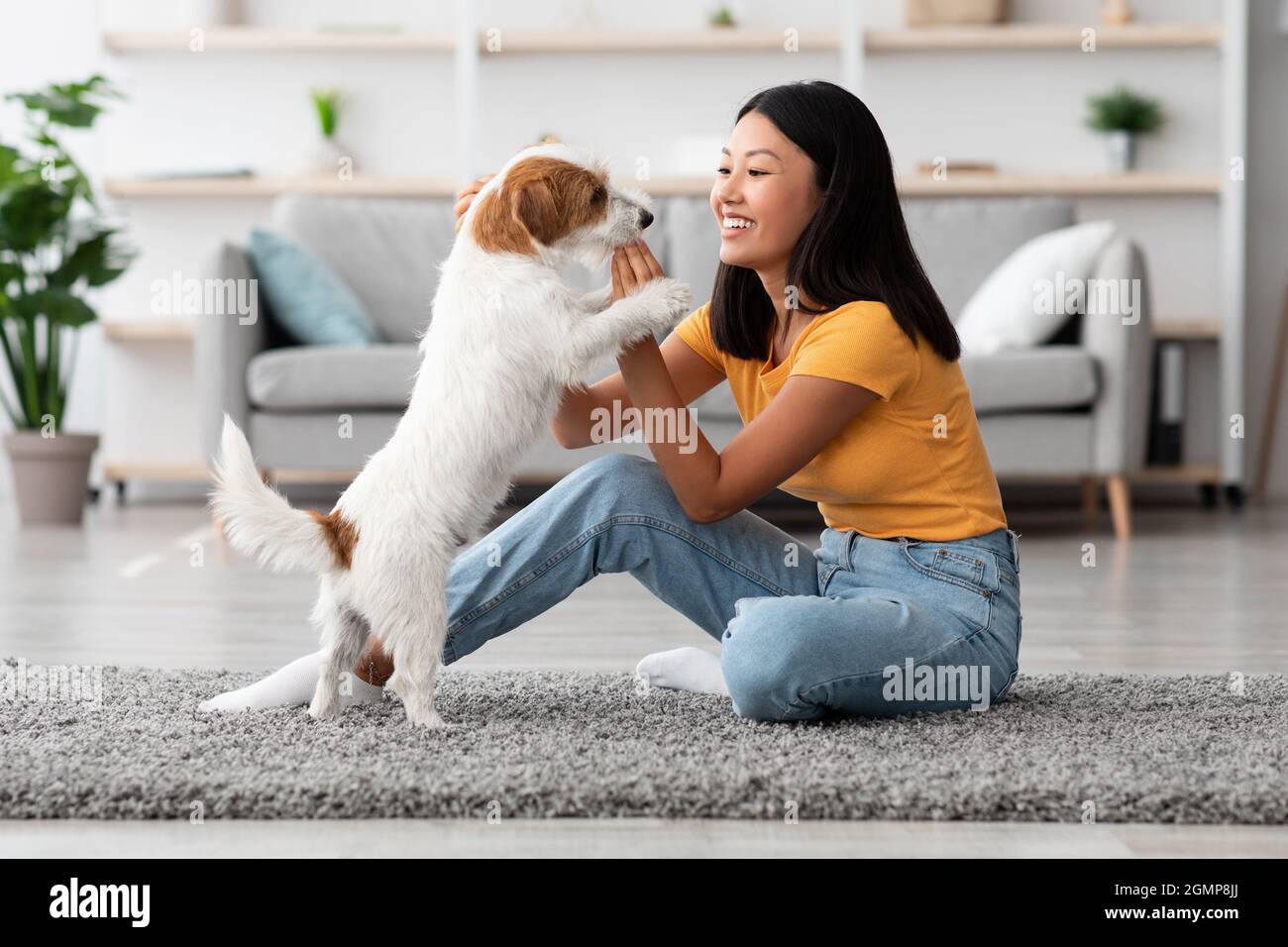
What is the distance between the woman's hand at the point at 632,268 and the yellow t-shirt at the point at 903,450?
21 centimetres

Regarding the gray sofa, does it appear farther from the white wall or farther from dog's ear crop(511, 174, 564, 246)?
dog's ear crop(511, 174, 564, 246)

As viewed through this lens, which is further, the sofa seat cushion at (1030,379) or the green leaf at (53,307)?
the green leaf at (53,307)

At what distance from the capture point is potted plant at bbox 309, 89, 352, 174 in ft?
16.9

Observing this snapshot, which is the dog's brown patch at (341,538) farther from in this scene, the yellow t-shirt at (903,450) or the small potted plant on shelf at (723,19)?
the small potted plant on shelf at (723,19)

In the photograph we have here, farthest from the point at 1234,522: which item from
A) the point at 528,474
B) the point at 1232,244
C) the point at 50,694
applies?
the point at 50,694

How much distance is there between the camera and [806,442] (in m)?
1.68

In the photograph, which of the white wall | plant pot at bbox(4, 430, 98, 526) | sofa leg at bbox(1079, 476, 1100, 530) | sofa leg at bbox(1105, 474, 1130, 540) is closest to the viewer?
sofa leg at bbox(1105, 474, 1130, 540)

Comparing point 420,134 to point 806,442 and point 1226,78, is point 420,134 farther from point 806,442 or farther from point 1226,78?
point 806,442

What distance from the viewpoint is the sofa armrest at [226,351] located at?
401 cm

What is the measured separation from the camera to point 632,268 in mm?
1679

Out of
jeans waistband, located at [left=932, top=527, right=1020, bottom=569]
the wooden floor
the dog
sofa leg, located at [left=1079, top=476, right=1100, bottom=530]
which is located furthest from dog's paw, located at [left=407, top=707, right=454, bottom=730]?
sofa leg, located at [left=1079, top=476, right=1100, bottom=530]

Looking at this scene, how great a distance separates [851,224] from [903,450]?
0.28 m

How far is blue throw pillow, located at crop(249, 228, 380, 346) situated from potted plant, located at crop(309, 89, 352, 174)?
1000 millimetres

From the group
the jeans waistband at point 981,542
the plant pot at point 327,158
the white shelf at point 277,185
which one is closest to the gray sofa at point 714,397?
the white shelf at point 277,185
